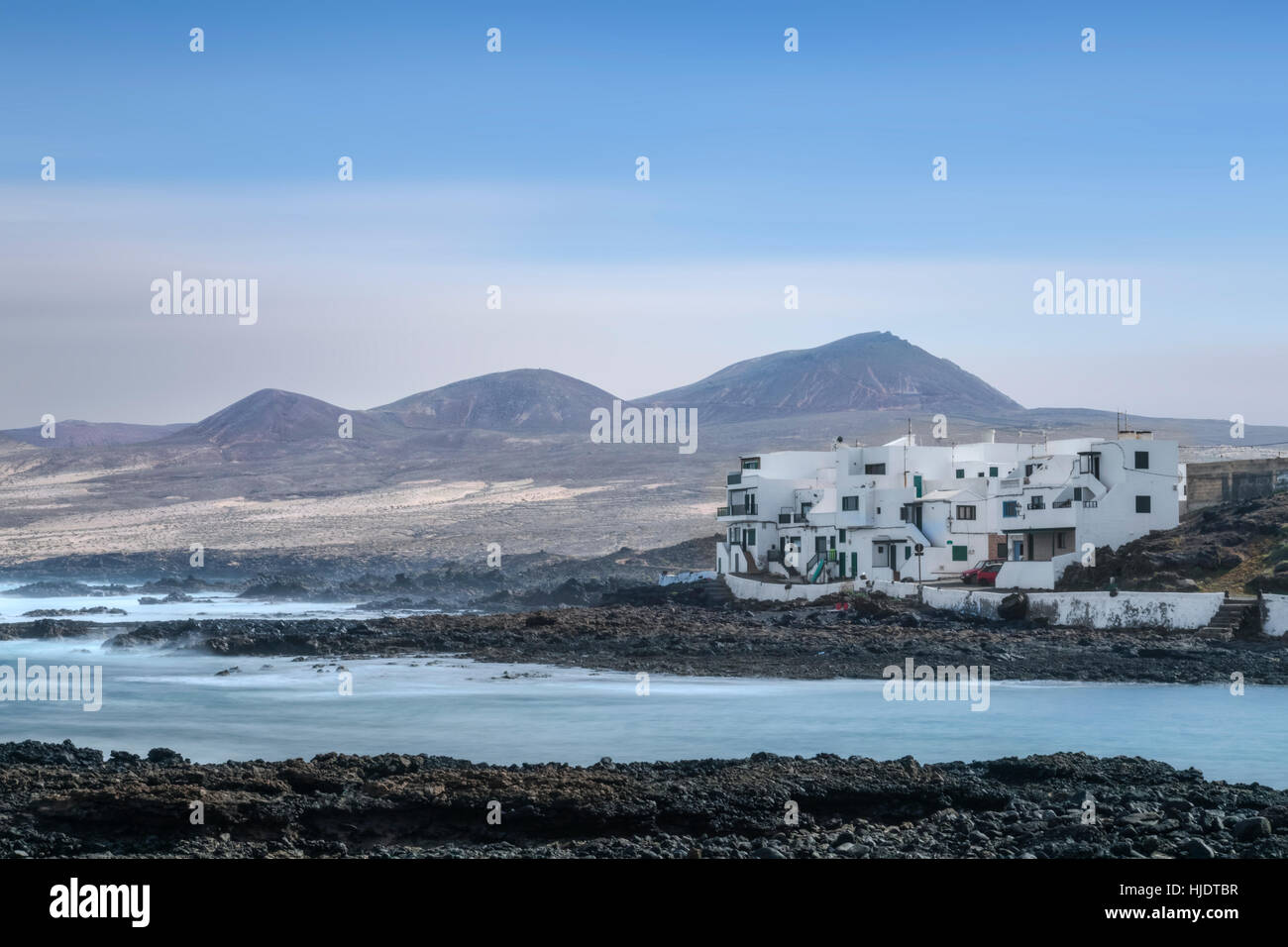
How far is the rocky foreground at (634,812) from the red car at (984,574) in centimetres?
2829

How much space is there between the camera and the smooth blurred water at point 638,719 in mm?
21422

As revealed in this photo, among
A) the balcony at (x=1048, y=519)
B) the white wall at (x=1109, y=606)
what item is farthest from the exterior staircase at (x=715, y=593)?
the balcony at (x=1048, y=519)

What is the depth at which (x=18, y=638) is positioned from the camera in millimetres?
47625

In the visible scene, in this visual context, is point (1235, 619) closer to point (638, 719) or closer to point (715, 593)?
point (638, 719)

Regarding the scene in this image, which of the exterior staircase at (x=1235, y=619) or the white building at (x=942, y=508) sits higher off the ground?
Answer: the white building at (x=942, y=508)

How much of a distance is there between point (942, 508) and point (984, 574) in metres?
4.51

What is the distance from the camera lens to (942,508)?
47969mm

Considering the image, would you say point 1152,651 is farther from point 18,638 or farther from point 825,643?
point 18,638

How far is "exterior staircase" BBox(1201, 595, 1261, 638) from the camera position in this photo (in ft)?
111

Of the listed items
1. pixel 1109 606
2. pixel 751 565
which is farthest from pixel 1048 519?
pixel 751 565

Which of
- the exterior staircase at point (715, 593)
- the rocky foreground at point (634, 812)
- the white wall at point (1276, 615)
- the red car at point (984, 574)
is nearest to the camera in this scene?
the rocky foreground at point (634, 812)

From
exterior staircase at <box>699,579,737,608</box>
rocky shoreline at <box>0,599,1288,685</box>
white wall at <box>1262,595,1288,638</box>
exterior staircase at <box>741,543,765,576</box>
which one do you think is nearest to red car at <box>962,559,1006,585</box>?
rocky shoreline at <box>0,599,1288,685</box>

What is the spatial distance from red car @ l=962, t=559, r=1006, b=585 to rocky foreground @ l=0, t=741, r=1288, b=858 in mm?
28289

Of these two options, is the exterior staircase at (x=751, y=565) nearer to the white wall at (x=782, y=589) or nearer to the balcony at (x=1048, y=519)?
the white wall at (x=782, y=589)
